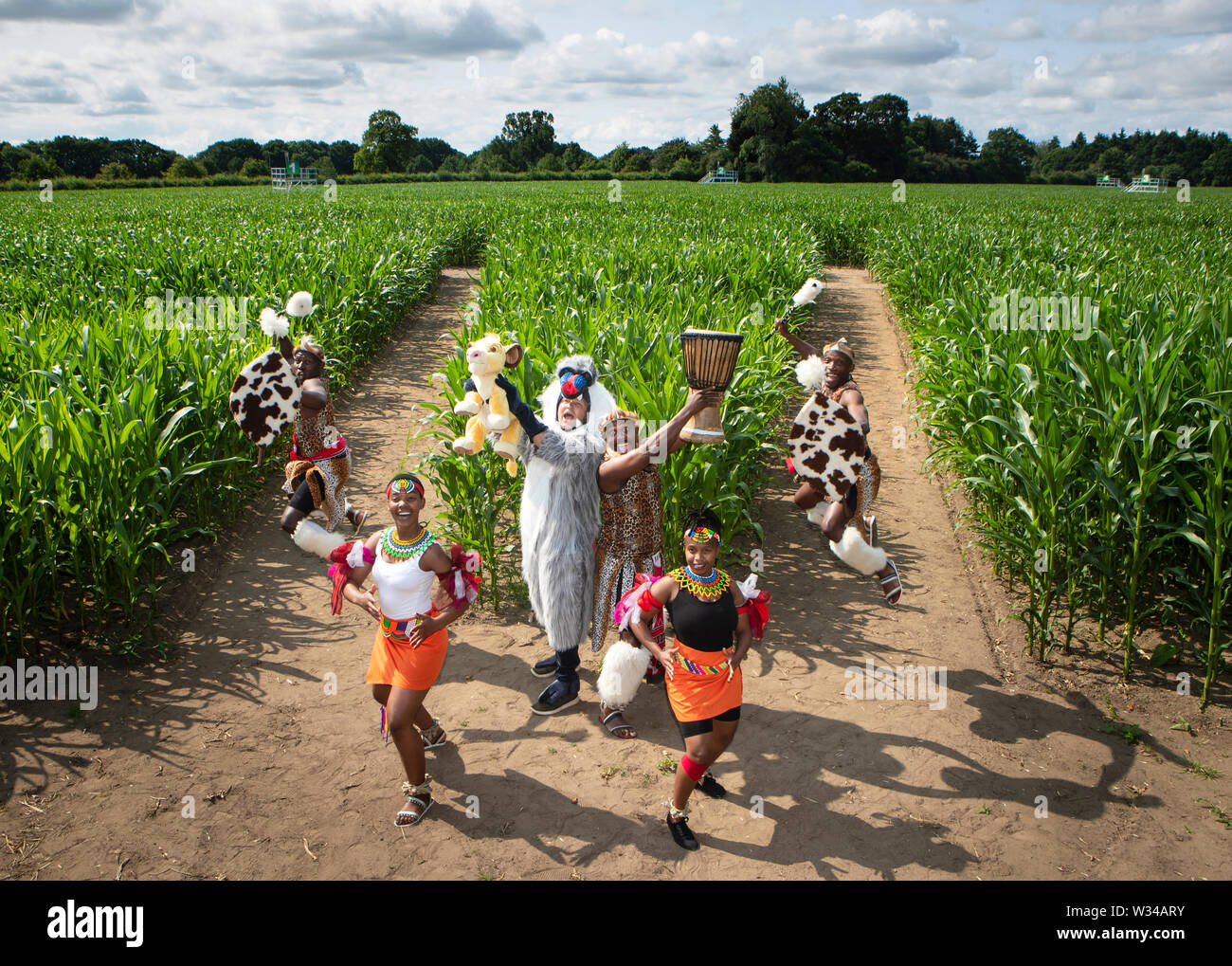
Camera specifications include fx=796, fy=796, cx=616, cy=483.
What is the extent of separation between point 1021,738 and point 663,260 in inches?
350

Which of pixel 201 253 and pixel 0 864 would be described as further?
pixel 201 253

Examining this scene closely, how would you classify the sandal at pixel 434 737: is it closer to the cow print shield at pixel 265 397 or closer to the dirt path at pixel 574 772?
the dirt path at pixel 574 772

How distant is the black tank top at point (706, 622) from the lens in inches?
123

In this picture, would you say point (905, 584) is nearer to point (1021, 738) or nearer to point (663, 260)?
point (1021, 738)

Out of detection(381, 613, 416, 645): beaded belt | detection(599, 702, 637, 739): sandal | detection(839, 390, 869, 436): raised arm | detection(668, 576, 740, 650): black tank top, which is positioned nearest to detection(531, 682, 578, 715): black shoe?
detection(599, 702, 637, 739): sandal

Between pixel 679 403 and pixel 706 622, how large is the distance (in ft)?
7.63

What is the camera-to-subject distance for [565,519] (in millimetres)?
3824

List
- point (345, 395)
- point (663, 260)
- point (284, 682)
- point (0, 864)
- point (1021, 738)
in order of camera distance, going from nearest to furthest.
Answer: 1. point (0, 864)
2. point (1021, 738)
3. point (284, 682)
4. point (345, 395)
5. point (663, 260)

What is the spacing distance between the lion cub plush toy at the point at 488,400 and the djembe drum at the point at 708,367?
0.72m

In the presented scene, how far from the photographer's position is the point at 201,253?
12023 mm

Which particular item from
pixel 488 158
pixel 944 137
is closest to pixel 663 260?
pixel 488 158

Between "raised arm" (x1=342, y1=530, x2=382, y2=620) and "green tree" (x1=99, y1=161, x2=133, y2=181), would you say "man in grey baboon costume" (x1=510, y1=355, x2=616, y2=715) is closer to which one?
"raised arm" (x1=342, y1=530, x2=382, y2=620)

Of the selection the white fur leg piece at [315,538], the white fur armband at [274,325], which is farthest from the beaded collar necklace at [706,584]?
the white fur armband at [274,325]

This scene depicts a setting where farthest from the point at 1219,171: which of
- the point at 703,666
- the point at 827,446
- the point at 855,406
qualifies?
the point at 703,666
